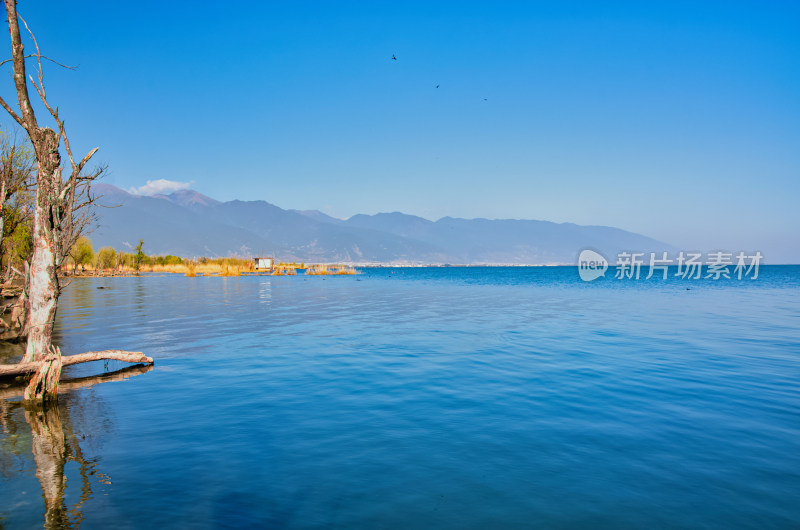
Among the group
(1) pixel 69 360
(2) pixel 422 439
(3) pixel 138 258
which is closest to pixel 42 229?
(1) pixel 69 360

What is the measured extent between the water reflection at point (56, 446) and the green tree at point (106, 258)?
13191cm

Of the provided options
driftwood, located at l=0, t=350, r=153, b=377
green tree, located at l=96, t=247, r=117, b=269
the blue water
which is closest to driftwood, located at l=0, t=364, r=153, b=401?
the blue water

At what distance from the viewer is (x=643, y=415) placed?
1216cm

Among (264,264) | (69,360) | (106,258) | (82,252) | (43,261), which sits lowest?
(69,360)

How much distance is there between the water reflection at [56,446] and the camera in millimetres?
7270

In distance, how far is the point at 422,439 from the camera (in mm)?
10453

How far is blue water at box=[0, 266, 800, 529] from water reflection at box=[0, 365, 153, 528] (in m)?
0.07

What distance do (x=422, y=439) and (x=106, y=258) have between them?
145431 millimetres

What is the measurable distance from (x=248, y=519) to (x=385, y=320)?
26570 millimetres

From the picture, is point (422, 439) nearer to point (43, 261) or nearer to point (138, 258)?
point (43, 261)

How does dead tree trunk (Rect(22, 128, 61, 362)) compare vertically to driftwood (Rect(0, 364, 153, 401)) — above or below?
above

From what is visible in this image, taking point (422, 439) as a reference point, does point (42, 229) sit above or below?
Result: above

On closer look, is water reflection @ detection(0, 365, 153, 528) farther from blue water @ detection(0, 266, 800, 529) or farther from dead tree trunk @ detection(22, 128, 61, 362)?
dead tree trunk @ detection(22, 128, 61, 362)

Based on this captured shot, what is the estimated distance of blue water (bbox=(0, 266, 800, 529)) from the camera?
7309 mm
